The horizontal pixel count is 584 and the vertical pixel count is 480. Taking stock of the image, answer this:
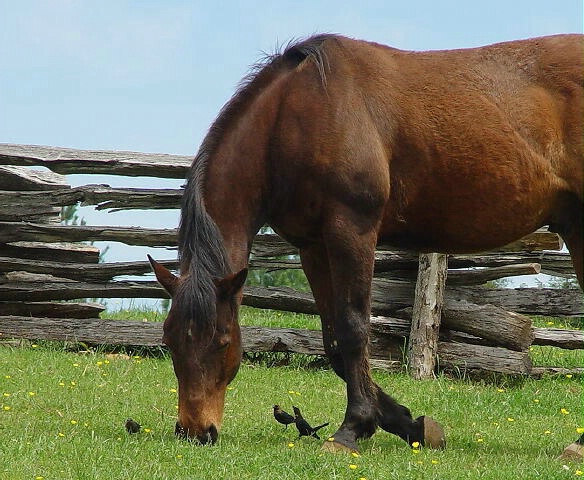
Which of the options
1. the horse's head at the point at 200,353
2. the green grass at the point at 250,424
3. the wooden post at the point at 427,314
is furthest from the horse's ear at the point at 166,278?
the wooden post at the point at 427,314

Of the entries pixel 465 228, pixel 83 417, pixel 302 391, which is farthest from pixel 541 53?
pixel 83 417

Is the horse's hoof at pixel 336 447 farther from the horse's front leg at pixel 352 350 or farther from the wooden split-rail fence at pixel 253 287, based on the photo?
the wooden split-rail fence at pixel 253 287

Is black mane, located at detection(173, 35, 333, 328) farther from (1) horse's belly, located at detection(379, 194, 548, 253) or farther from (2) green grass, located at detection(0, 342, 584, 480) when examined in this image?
(1) horse's belly, located at detection(379, 194, 548, 253)

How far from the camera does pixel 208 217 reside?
5426 mm

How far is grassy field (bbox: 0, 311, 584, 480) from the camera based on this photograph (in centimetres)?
482

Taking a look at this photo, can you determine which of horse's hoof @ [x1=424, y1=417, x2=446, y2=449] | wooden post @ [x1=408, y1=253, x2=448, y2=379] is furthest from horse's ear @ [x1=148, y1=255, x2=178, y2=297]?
wooden post @ [x1=408, y1=253, x2=448, y2=379]

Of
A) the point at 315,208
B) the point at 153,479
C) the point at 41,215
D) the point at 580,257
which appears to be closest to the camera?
the point at 153,479

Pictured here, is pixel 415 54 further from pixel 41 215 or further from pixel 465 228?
pixel 41 215

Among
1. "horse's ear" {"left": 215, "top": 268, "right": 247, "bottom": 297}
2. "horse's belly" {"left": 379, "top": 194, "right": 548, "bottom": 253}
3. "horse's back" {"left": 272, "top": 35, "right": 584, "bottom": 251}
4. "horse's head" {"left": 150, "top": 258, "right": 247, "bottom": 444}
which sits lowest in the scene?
"horse's head" {"left": 150, "top": 258, "right": 247, "bottom": 444}

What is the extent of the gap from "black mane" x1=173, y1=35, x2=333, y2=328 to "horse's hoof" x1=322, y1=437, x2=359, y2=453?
0.99 metres

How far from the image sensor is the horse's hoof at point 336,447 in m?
5.32

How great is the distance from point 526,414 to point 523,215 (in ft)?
6.91

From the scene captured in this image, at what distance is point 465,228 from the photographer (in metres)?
5.93

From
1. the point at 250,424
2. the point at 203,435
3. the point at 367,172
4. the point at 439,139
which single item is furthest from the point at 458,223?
the point at 203,435
